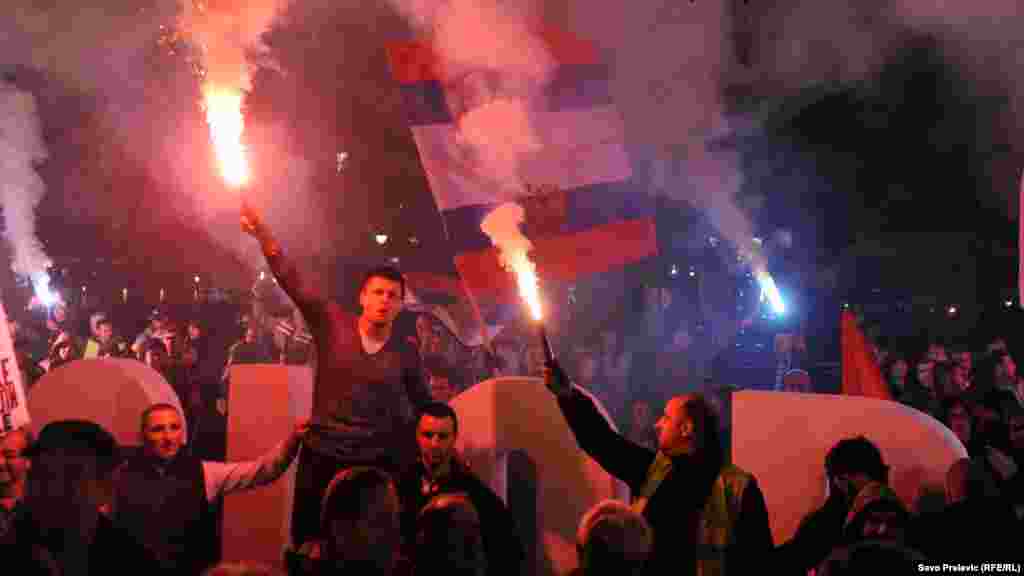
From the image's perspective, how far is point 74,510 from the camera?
3.54 m

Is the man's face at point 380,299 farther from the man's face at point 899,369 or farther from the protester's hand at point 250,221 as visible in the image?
the man's face at point 899,369

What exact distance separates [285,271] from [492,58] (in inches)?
182

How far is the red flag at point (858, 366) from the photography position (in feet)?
21.2

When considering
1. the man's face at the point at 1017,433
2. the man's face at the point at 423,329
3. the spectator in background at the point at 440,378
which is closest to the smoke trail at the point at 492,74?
the spectator in background at the point at 440,378

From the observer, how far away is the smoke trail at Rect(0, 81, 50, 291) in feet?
55.7

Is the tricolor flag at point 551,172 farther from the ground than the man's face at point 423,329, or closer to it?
farther from the ground

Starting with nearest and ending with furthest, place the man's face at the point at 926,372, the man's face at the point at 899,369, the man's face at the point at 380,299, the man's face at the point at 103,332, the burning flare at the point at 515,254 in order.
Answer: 1. the burning flare at the point at 515,254
2. the man's face at the point at 380,299
3. the man's face at the point at 899,369
4. the man's face at the point at 926,372
5. the man's face at the point at 103,332

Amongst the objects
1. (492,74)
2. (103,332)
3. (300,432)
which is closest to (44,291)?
(103,332)

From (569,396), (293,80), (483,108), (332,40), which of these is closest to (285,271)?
(569,396)

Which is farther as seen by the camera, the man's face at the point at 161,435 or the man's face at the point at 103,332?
the man's face at the point at 103,332

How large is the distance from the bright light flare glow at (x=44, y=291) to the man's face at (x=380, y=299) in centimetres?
1151

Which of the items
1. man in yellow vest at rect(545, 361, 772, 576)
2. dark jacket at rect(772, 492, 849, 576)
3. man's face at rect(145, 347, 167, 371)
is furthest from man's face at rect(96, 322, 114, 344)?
dark jacket at rect(772, 492, 849, 576)

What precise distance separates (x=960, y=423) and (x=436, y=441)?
148 inches

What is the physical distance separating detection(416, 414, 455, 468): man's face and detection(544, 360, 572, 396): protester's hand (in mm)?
648
